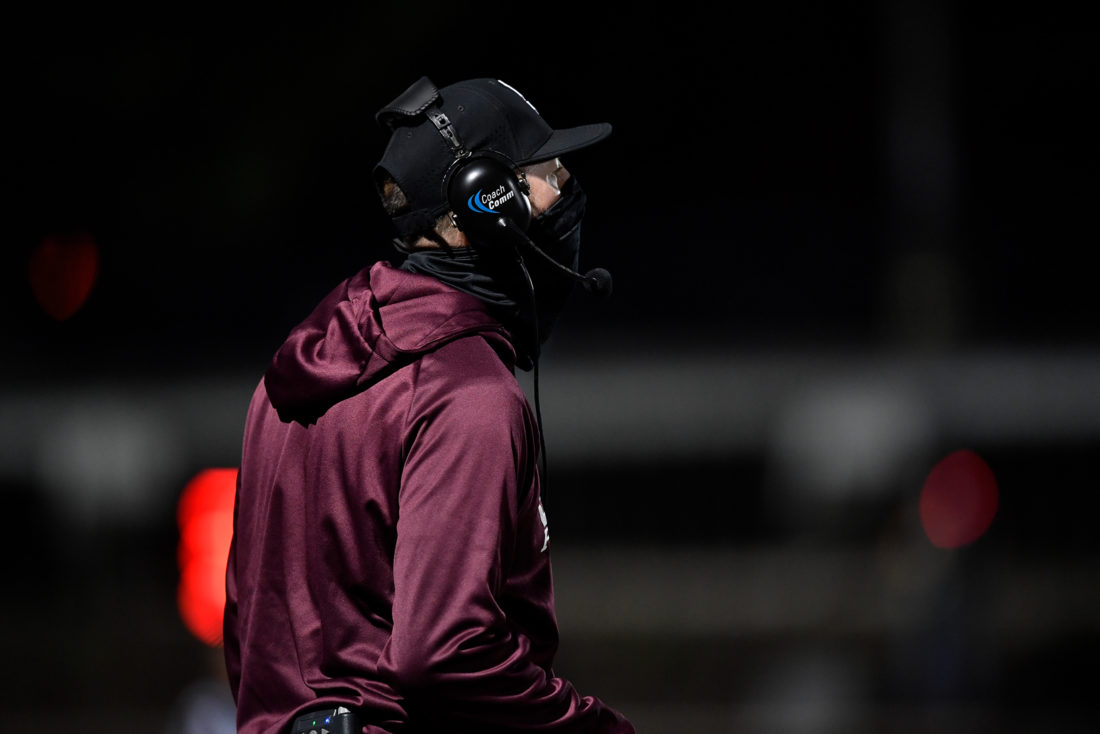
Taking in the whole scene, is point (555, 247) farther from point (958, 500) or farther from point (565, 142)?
point (958, 500)

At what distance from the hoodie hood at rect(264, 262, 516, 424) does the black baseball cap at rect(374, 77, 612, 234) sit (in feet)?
0.50

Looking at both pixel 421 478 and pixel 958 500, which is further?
pixel 958 500

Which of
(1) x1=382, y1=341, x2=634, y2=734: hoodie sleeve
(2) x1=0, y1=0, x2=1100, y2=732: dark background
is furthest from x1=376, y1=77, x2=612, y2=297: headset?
(2) x1=0, y1=0, x2=1100, y2=732: dark background

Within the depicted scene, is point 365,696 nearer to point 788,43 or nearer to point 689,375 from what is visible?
point 689,375

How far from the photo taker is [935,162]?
9.84 meters

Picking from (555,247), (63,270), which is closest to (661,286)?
(63,270)

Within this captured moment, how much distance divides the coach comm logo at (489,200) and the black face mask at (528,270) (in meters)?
0.10

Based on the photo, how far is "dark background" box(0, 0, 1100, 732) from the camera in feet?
35.7

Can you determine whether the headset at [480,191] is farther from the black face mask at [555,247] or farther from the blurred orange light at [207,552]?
the blurred orange light at [207,552]

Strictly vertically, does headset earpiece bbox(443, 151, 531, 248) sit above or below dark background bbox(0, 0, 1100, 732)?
above

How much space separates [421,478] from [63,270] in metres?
11.9

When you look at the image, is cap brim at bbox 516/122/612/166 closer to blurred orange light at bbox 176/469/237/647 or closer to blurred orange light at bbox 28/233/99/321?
blurred orange light at bbox 176/469/237/647

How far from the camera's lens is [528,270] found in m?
2.56

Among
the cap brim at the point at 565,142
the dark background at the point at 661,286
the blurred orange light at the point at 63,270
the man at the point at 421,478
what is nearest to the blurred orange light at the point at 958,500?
the dark background at the point at 661,286
